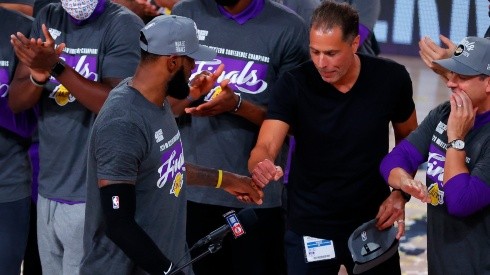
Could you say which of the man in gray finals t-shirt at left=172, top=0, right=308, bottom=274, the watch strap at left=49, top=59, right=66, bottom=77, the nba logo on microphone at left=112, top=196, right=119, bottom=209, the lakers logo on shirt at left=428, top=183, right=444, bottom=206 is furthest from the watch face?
the watch strap at left=49, top=59, right=66, bottom=77

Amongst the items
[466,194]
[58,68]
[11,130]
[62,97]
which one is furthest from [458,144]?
[11,130]

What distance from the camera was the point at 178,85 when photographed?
434 cm

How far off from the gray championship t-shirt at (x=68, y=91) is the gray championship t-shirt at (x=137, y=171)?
3.25 feet

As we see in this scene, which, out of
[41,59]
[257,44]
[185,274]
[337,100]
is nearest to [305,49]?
[257,44]

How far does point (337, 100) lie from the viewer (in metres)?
5.04

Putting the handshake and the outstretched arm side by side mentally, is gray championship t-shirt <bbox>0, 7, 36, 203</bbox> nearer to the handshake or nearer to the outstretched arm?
the outstretched arm

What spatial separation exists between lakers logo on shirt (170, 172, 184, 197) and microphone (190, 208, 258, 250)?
11.4 inches

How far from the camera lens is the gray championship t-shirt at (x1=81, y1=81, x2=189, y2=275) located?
409 centimetres

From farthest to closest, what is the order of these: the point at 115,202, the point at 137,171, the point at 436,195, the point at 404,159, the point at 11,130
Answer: the point at 11,130 < the point at 404,159 < the point at 436,195 < the point at 137,171 < the point at 115,202

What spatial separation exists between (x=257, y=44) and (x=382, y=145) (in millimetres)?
937

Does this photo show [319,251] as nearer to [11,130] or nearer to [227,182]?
[227,182]

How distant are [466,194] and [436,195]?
30 centimetres

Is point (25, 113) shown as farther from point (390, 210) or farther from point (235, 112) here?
point (390, 210)

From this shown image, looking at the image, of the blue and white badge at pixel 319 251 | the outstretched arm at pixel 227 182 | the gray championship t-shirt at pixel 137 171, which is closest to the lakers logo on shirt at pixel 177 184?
the gray championship t-shirt at pixel 137 171
